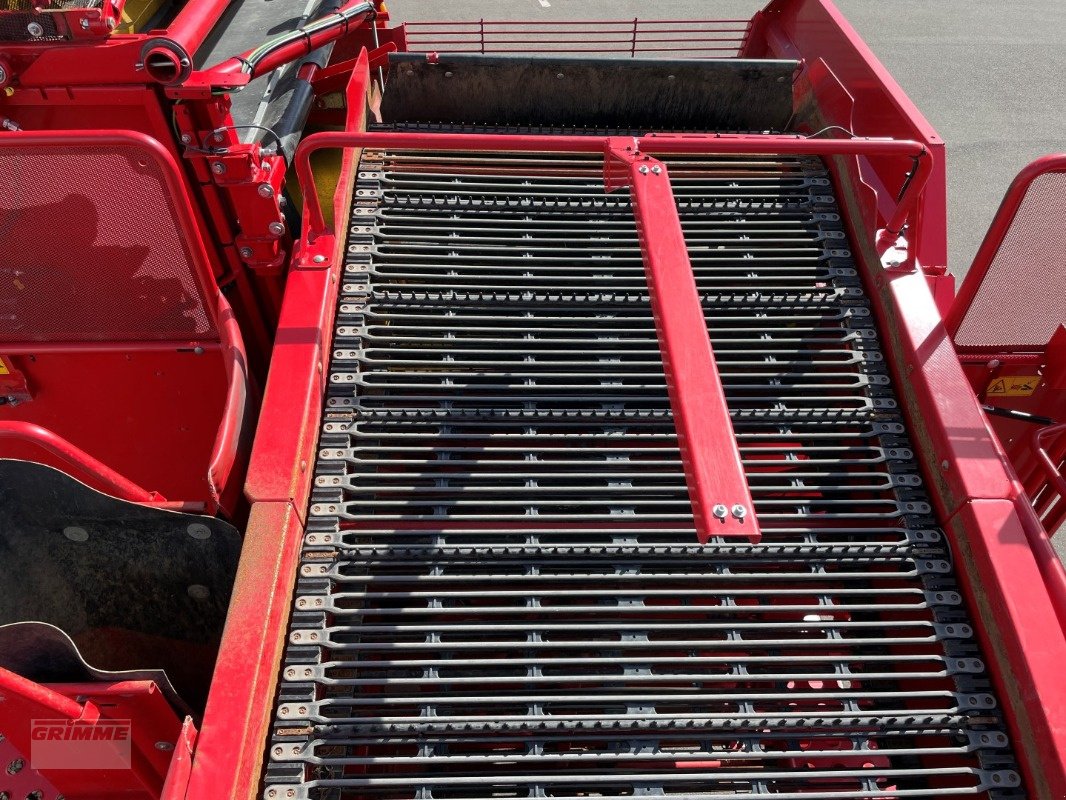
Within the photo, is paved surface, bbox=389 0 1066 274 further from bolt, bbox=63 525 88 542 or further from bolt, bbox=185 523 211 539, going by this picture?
bolt, bbox=63 525 88 542

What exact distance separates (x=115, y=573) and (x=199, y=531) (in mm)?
457

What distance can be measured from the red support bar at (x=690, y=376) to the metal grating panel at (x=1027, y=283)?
1.94 metres

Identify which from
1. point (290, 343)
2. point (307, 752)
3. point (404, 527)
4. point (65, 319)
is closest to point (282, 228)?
point (290, 343)

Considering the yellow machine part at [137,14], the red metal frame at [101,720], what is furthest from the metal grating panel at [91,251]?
the red metal frame at [101,720]

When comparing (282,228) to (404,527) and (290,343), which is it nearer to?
(290,343)

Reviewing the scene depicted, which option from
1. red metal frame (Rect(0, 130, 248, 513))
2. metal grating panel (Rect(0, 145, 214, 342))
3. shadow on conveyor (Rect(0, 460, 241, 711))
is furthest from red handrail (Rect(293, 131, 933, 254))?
shadow on conveyor (Rect(0, 460, 241, 711))

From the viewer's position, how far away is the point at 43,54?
136 inches

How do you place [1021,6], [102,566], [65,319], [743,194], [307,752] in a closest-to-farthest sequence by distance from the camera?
1. [307,752]
2. [102,566]
3. [65,319]
4. [743,194]
5. [1021,6]

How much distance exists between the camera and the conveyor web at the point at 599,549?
294 cm

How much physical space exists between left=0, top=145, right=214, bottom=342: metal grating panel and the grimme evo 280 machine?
2 centimetres

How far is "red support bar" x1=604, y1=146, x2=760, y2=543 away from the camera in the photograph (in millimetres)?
2250

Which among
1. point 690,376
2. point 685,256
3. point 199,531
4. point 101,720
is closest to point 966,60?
point 685,256

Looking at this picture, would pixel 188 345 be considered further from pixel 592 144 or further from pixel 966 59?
pixel 966 59

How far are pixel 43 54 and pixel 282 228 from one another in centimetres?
123
